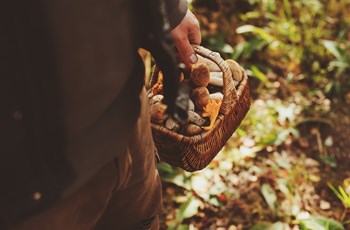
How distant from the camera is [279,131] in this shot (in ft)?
8.14

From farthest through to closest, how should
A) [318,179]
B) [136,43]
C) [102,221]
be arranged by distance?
1. [318,179]
2. [102,221]
3. [136,43]

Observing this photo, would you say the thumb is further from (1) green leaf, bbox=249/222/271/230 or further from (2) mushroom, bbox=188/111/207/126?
(1) green leaf, bbox=249/222/271/230

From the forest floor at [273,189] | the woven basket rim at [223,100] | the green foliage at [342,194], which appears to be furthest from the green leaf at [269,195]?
the woven basket rim at [223,100]

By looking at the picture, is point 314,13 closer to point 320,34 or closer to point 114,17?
point 320,34

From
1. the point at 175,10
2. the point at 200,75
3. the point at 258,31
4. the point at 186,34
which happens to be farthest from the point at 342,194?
the point at 175,10

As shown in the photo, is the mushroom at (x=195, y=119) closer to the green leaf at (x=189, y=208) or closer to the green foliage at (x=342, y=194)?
the green leaf at (x=189, y=208)

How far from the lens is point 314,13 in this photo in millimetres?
3012

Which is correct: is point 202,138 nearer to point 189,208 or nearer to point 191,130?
point 191,130

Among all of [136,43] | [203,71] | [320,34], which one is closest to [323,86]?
[320,34]

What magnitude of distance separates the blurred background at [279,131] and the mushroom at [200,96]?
64 cm

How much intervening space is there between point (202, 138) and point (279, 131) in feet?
3.22

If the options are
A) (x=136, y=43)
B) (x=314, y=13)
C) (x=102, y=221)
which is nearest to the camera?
(x=136, y=43)

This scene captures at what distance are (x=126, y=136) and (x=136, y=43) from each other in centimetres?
20

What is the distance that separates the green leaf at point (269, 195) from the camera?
216cm
